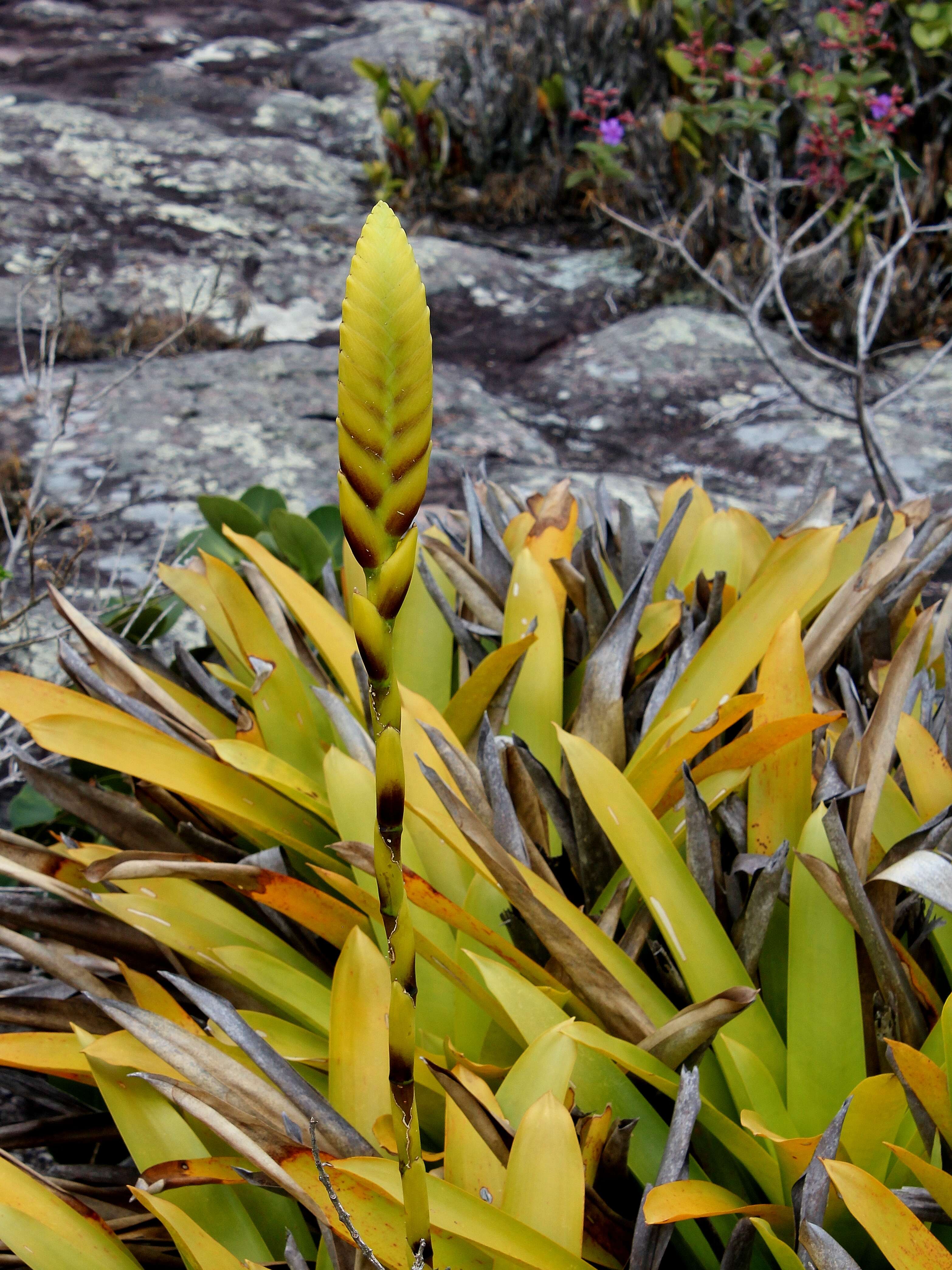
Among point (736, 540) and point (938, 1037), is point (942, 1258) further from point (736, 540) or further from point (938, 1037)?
point (736, 540)

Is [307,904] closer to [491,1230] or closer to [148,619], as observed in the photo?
[491,1230]

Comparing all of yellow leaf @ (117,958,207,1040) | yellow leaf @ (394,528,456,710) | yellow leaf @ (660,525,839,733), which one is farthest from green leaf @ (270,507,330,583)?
yellow leaf @ (117,958,207,1040)

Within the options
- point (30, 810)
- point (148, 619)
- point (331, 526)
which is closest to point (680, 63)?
point (331, 526)

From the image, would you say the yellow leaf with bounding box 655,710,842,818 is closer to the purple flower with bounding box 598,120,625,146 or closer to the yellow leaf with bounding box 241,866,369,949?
the yellow leaf with bounding box 241,866,369,949

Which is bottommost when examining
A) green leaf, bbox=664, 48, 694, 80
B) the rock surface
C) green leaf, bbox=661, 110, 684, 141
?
the rock surface

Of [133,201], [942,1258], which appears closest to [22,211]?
[133,201]

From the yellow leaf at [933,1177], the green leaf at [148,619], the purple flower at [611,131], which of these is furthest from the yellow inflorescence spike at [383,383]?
the purple flower at [611,131]
